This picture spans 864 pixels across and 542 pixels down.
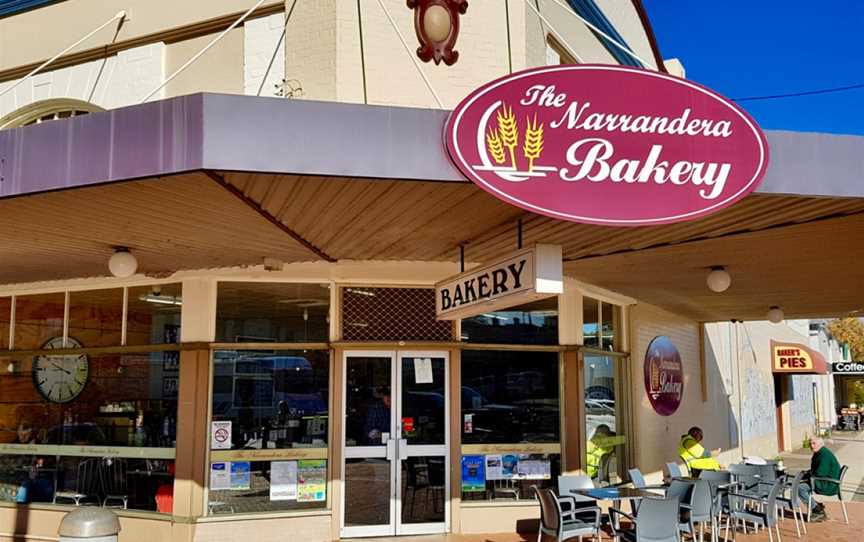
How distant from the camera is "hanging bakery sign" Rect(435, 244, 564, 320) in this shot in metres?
5.93

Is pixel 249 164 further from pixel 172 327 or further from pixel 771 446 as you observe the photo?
pixel 771 446

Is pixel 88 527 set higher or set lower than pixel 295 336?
lower

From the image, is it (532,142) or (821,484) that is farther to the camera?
(821,484)

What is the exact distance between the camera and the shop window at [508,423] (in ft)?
33.8

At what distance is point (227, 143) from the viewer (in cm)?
508

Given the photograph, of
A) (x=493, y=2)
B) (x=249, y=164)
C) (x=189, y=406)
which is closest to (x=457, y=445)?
(x=189, y=406)

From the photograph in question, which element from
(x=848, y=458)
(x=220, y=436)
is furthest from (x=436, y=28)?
(x=848, y=458)

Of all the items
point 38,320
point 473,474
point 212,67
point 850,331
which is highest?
point 212,67

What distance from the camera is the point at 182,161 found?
5.04 metres

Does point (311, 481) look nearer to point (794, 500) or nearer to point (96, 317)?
point (96, 317)

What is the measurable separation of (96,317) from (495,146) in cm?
Result: 708

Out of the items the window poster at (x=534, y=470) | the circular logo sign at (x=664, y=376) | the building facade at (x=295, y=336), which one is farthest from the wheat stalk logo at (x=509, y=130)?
the circular logo sign at (x=664, y=376)

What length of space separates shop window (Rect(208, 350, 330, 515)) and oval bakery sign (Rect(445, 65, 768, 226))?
509cm

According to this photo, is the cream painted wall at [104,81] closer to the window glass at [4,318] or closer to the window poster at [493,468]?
the window glass at [4,318]
